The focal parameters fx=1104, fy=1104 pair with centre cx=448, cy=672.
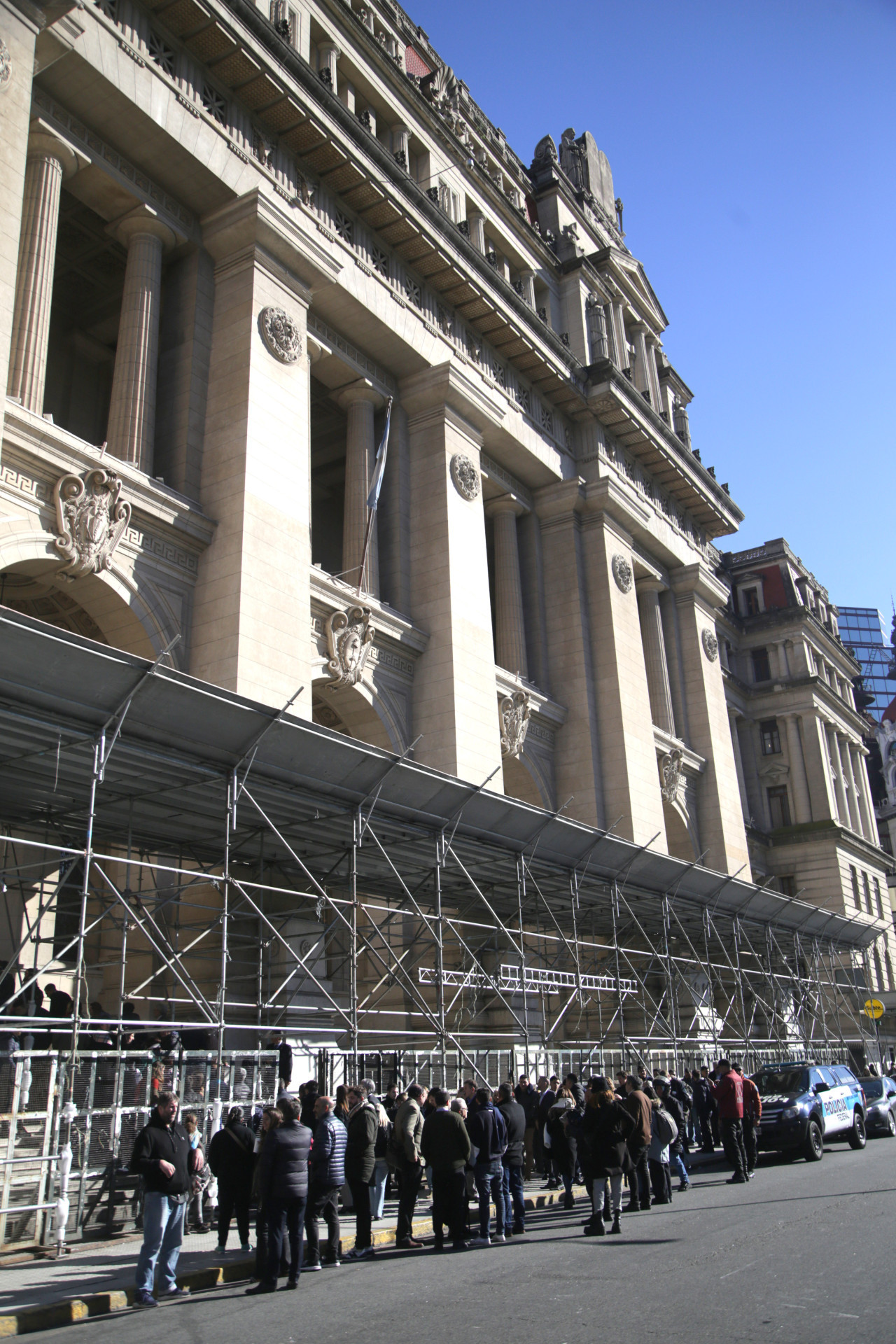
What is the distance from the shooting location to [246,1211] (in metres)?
11.3

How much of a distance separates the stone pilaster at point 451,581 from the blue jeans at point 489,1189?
1452 centimetres

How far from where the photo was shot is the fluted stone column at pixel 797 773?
5769cm

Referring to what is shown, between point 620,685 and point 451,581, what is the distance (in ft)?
29.0

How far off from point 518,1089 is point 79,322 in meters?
22.2

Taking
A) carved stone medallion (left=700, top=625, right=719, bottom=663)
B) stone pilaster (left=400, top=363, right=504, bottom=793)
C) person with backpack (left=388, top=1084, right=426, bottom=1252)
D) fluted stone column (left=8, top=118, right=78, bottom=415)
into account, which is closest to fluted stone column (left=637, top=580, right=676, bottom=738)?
carved stone medallion (left=700, top=625, right=719, bottom=663)

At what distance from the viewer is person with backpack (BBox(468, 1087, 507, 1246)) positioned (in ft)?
37.9

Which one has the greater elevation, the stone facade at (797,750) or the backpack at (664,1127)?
the stone facade at (797,750)

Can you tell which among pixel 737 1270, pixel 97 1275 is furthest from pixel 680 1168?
pixel 97 1275

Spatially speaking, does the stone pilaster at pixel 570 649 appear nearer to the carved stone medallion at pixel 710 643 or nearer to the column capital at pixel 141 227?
the carved stone medallion at pixel 710 643

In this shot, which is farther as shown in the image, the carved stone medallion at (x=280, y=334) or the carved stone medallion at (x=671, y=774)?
the carved stone medallion at (x=671, y=774)

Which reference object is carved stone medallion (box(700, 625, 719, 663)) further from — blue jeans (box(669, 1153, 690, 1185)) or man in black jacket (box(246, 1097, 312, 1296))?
man in black jacket (box(246, 1097, 312, 1296))

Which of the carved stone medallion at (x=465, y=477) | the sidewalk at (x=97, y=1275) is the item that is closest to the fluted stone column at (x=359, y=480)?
the carved stone medallion at (x=465, y=477)

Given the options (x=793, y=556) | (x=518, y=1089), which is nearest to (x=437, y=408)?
(x=518, y=1089)

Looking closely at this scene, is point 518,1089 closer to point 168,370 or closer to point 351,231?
point 168,370
